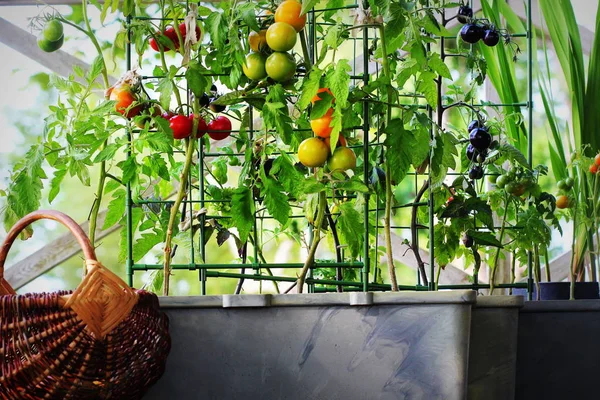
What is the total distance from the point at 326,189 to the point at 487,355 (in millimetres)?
363

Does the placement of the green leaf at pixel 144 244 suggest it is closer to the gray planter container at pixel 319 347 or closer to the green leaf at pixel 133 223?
the green leaf at pixel 133 223

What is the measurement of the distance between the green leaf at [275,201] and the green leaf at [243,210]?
28 mm

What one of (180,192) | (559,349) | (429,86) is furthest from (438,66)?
(559,349)

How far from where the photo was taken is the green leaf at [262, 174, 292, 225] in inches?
45.2

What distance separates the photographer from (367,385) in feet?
3.36

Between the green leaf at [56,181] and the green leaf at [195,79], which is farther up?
the green leaf at [195,79]

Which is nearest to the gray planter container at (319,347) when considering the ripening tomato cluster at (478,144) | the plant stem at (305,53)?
the plant stem at (305,53)

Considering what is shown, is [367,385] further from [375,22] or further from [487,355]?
[375,22]

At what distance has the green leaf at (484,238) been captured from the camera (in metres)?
1.44

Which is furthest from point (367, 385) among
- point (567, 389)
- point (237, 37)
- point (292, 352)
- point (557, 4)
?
point (557, 4)

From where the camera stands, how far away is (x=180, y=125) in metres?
1.17

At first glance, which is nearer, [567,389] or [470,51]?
[567,389]

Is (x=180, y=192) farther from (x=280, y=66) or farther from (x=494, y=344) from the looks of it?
(x=494, y=344)

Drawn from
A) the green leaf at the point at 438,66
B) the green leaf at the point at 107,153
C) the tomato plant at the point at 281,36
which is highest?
the tomato plant at the point at 281,36
